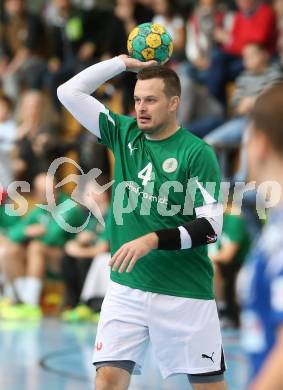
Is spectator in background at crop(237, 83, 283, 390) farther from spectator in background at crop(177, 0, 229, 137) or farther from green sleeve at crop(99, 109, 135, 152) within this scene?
spectator in background at crop(177, 0, 229, 137)

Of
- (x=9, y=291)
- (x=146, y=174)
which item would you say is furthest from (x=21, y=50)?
(x=146, y=174)

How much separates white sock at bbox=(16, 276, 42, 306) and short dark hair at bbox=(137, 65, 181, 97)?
289 inches

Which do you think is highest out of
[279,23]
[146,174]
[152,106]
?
[279,23]

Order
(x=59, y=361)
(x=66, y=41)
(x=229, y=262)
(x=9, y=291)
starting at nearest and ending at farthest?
(x=59, y=361)
(x=229, y=262)
(x=9, y=291)
(x=66, y=41)

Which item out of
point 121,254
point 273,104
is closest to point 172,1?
point 121,254

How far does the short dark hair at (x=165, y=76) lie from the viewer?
498cm

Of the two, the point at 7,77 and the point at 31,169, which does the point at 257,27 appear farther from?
the point at 7,77

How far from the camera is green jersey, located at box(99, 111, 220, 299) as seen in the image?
4.82 meters

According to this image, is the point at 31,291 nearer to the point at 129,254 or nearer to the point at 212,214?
the point at 212,214

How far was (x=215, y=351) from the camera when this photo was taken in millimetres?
4824

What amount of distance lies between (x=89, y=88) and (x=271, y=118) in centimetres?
261

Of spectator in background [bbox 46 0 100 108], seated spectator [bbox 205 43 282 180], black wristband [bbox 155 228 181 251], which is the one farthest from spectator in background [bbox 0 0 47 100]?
black wristband [bbox 155 228 181 251]

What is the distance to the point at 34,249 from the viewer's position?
12.1 meters

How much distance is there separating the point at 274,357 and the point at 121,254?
1.90 metres
